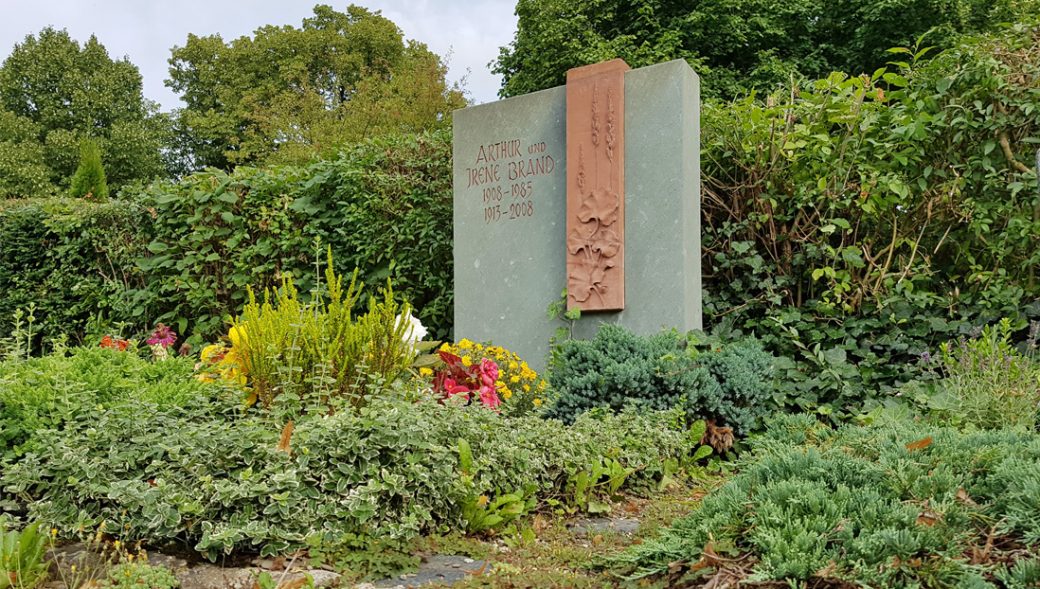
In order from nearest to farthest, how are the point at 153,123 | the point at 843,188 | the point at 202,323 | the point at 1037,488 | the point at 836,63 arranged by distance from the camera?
the point at 1037,488
the point at 843,188
the point at 202,323
the point at 836,63
the point at 153,123

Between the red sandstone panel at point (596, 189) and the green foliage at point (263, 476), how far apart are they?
216cm

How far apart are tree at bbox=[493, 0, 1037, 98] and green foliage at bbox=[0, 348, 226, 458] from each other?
41.3 ft

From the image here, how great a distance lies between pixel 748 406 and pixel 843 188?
1.70 metres

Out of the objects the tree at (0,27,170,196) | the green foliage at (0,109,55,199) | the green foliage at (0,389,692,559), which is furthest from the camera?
the tree at (0,27,170,196)

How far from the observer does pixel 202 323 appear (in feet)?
23.6

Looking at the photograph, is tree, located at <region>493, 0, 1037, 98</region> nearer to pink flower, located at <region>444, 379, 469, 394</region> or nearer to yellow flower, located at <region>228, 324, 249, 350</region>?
pink flower, located at <region>444, 379, 469, 394</region>

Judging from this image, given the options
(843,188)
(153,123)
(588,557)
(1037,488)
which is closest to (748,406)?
(843,188)

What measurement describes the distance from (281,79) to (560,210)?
21473mm

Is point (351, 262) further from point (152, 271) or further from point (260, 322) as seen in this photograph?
point (260, 322)

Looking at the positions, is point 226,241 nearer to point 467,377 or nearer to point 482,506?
point 467,377

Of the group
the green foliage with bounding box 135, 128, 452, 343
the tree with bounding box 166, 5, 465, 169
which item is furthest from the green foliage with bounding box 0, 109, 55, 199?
the green foliage with bounding box 135, 128, 452, 343

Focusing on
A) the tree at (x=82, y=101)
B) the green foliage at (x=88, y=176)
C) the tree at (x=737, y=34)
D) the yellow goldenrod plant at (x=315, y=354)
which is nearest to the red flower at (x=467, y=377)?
the yellow goldenrod plant at (x=315, y=354)

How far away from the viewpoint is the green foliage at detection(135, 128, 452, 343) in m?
6.36

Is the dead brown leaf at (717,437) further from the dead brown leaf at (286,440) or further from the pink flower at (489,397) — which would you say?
the dead brown leaf at (286,440)
